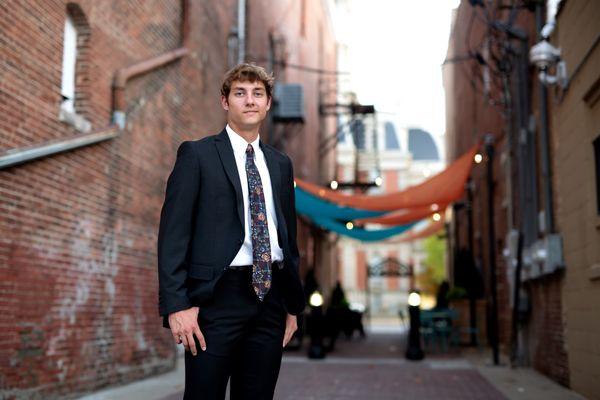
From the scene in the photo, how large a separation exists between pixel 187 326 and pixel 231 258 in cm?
30

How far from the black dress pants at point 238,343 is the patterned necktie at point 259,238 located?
32mm

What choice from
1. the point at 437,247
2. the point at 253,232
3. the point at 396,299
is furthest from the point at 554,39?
the point at 396,299

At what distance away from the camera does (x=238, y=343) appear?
9.31 feet

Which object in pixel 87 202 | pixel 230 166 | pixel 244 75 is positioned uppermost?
pixel 87 202

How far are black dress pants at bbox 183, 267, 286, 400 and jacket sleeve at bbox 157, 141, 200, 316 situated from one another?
0.14m

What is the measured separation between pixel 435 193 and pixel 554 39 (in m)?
4.71

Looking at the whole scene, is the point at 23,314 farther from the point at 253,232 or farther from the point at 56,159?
the point at 253,232

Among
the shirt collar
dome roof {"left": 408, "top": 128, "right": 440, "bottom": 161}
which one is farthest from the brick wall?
dome roof {"left": 408, "top": 128, "right": 440, "bottom": 161}

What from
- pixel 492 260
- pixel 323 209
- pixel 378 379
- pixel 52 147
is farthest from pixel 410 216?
pixel 52 147

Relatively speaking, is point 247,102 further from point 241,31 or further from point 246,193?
point 241,31

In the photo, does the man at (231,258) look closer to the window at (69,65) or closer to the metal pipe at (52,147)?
the metal pipe at (52,147)

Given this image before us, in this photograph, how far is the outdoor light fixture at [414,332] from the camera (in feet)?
44.3

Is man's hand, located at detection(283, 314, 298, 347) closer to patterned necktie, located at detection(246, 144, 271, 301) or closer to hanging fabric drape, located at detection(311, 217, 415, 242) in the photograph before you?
patterned necktie, located at detection(246, 144, 271, 301)

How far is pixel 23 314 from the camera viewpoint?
679 cm
